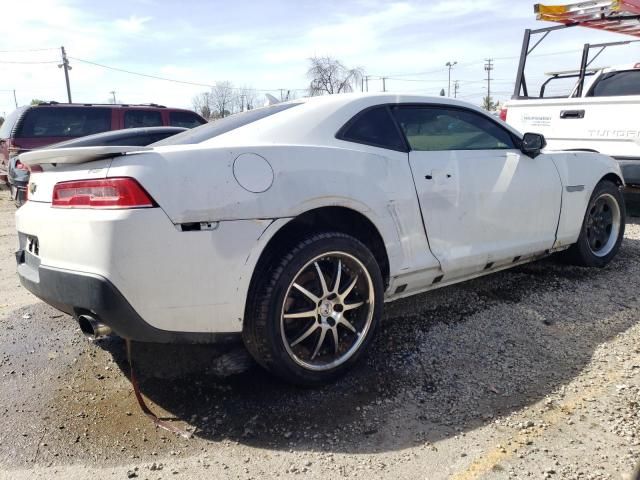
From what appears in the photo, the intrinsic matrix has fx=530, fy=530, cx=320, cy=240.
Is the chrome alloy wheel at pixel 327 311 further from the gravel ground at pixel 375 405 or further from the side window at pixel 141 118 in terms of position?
the side window at pixel 141 118

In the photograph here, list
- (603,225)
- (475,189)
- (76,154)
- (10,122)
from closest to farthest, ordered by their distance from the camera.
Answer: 1. (76,154)
2. (475,189)
3. (603,225)
4. (10,122)

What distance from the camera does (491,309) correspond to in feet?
12.7

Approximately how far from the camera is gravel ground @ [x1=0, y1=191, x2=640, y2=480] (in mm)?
2283

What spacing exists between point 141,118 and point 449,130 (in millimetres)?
7993

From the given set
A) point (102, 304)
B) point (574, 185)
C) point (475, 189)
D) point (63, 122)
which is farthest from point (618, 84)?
point (63, 122)

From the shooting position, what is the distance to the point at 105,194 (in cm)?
235

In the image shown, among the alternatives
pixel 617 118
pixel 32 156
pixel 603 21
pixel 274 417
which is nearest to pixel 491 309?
pixel 274 417

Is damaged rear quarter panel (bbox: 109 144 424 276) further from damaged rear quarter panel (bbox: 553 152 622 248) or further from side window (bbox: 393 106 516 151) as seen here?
damaged rear quarter panel (bbox: 553 152 622 248)

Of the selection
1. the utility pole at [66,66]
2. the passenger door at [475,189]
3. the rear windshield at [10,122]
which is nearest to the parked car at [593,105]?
the passenger door at [475,189]

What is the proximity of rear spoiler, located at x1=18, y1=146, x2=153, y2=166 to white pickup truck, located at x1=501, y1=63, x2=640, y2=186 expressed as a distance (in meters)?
5.76

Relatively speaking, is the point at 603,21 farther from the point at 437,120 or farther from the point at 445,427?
the point at 445,427

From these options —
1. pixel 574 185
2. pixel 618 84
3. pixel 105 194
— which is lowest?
pixel 574 185

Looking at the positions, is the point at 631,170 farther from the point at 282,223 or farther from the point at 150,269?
the point at 150,269

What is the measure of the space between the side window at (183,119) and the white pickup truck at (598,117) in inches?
246
